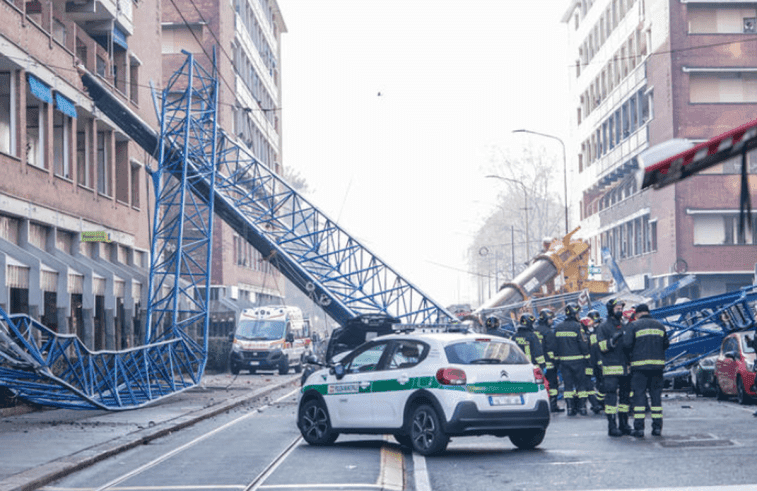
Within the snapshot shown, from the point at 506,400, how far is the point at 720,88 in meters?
41.1

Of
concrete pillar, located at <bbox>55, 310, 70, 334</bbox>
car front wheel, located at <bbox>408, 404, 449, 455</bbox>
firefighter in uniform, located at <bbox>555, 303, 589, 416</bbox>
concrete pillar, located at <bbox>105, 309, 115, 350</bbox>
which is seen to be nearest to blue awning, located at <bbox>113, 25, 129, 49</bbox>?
concrete pillar, located at <bbox>105, 309, 115, 350</bbox>

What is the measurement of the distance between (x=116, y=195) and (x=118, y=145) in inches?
62.8

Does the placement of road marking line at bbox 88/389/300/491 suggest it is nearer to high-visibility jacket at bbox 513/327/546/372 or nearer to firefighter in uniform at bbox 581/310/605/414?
high-visibility jacket at bbox 513/327/546/372

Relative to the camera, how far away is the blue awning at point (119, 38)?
3353cm

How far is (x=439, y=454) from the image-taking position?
568 inches

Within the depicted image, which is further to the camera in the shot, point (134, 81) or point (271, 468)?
point (134, 81)

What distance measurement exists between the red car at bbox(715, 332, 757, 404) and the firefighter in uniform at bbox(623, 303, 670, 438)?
6514mm

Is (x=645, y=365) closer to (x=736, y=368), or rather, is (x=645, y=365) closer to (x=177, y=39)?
(x=736, y=368)

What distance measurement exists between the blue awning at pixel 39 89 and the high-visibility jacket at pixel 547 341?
1175 centimetres

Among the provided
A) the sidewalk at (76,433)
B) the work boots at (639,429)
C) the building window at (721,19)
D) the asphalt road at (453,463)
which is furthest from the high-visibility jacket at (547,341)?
the building window at (721,19)

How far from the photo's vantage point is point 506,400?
1414cm

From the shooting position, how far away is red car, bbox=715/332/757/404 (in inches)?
864

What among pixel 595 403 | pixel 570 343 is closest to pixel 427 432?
pixel 570 343

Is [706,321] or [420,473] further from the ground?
[706,321]
